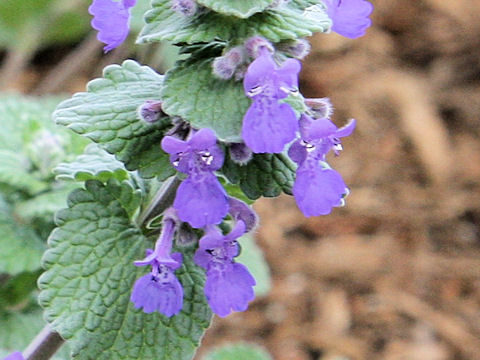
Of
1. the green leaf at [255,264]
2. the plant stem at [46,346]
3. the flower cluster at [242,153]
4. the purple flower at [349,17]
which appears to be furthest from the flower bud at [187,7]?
the green leaf at [255,264]

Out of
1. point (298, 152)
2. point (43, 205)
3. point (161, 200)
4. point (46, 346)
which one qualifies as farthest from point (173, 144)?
point (43, 205)

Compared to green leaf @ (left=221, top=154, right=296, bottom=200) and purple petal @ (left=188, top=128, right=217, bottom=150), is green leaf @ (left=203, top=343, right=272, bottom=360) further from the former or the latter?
purple petal @ (left=188, top=128, right=217, bottom=150)

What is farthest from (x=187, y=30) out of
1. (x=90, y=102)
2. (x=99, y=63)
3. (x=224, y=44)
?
(x=99, y=63)

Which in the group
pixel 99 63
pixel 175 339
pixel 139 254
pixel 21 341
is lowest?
pixel 99 63

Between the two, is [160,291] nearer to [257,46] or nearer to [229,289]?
[229,289]

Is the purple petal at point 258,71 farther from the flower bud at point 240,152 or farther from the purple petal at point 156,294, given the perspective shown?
the purple petal at point 156,294

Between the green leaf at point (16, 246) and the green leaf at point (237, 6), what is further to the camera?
the green leaf at point (16, 246)

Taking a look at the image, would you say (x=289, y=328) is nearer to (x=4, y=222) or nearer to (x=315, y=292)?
(x=315, y=292)
